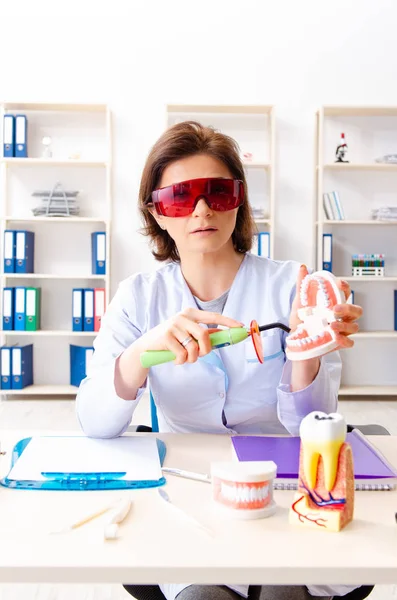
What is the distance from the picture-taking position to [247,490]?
3.01 ft

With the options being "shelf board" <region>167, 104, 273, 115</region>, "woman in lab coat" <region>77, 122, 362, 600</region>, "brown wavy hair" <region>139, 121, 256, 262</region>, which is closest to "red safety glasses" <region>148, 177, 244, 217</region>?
"woman in lab coat" <region>77, 122, 362, 600</region>

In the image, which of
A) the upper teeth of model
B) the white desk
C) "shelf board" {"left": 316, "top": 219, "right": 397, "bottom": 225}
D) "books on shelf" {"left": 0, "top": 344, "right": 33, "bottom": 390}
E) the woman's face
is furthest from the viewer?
"books on shelf" {"left": 0, "top": 344, "right": 33, "bottom": 390}

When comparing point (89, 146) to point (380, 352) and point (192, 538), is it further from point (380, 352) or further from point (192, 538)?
point (192, 538)

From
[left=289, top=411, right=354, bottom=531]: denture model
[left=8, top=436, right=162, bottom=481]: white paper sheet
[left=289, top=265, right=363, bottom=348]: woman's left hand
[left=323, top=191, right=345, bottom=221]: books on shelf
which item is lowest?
[left=8, top=436, right=162, bottom=481]: white paper sheet

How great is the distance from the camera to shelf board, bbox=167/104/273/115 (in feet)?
14.8

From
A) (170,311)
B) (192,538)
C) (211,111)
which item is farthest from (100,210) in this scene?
(192,538)

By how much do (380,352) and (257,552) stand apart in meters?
4.24

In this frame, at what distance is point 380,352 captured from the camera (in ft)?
15.9

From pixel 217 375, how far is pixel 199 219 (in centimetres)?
35

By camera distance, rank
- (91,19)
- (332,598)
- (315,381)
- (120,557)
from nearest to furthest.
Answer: (120,557)
(332,598)
(315,381)
(91,19)

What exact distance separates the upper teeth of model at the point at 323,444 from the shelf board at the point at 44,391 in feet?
12.4

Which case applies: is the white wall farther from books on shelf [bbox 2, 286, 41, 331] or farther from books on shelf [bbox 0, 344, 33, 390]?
books on shelf [bbox 0, 344, 33, 390]

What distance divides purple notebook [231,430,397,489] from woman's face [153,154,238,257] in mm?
464

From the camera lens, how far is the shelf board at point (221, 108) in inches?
177
